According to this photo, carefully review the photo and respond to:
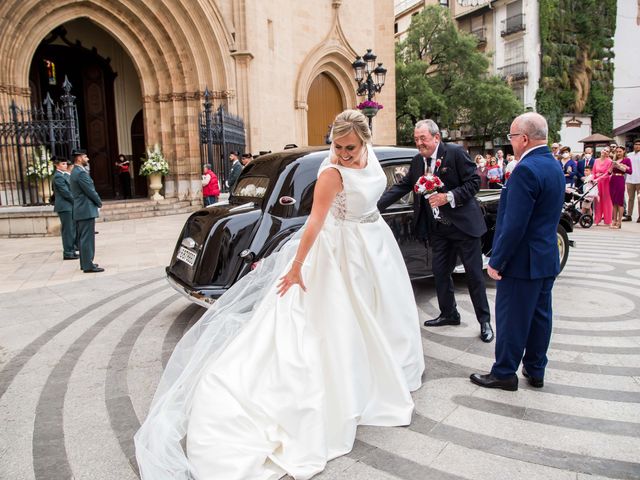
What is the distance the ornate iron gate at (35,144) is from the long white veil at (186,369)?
970cm

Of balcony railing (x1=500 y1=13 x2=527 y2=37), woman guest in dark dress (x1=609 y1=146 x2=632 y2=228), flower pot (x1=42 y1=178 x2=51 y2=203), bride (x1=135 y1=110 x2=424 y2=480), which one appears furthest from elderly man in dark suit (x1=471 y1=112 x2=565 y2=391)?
balcony railing (x1=500 y1=13 x2=527 y2=37)

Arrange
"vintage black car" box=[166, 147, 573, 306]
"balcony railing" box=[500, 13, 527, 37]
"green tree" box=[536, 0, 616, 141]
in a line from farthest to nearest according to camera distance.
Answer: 1. "green tree" box=[536, 0, 616, 141]
2. "balcony railing" box=[500, 13, 527, 37]
3. "vintage black car" box=[166, 147, 573, 306]

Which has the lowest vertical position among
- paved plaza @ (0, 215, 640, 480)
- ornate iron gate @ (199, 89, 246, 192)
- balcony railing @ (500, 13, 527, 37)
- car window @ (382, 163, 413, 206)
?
paved plaza @ (0, 215, 640, 480)

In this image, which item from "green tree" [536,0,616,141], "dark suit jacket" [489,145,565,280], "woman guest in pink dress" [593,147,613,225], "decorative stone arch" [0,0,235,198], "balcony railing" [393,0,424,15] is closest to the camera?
"dark suit jacket" [489,145,565,280]

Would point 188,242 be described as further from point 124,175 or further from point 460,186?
point 124,175

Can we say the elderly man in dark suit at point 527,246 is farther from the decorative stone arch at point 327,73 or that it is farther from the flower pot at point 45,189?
the decorative stone arch at point 327,73

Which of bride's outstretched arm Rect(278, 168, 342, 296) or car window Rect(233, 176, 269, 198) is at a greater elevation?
car window Rect(233, 176, 269, 198)

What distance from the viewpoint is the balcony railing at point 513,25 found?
34.4 metres

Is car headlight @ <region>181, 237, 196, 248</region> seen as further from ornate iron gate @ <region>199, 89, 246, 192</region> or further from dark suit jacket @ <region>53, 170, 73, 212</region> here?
ornate iron gate @ <region>199, 89, 246, 192</region>

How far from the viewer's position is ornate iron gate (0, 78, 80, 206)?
11430mm

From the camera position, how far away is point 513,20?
3531 cm

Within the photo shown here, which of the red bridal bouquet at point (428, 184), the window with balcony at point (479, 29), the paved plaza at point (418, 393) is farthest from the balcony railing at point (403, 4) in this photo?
the red bridal bouquet at point (428, 184)

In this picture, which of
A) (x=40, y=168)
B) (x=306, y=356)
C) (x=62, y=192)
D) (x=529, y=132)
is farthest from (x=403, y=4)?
(x=306, y=356)

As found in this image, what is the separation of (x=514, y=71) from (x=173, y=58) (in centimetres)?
2805
